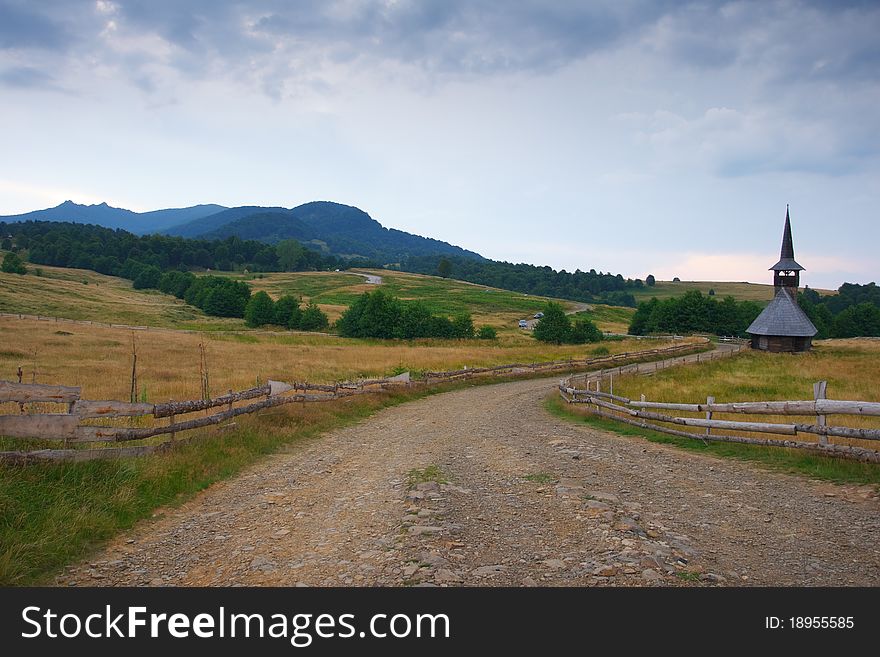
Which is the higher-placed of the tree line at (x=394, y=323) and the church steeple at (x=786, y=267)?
the church steeple at (x=786, y=267)

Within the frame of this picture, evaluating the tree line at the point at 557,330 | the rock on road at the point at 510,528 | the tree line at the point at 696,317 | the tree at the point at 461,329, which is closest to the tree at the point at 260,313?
the tree at the point at 461,329

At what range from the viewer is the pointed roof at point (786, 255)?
55.5m

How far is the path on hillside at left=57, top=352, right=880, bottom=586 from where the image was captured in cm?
582

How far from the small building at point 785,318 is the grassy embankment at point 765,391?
2.47 meters

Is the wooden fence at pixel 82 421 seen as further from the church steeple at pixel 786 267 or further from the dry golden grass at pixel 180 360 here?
the church steeple at pixel 786 267

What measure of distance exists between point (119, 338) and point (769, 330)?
203 feet

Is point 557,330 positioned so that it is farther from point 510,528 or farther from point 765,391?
point 510,528

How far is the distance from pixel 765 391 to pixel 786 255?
122 ft

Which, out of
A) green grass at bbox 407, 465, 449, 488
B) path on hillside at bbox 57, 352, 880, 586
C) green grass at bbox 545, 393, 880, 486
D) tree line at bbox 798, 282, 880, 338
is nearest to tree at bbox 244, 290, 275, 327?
green grass at bbox 545, 393, 880, 486

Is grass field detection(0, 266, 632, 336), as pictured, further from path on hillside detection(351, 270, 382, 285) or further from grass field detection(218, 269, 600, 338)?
path on hillside detection(351, 270, 382, 285)
